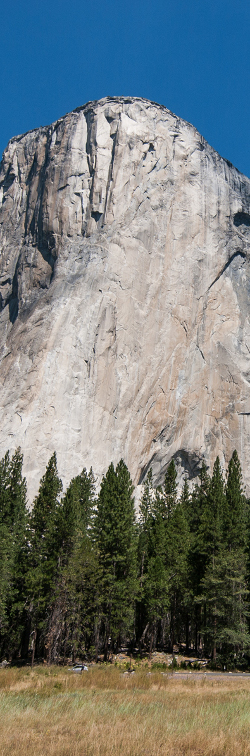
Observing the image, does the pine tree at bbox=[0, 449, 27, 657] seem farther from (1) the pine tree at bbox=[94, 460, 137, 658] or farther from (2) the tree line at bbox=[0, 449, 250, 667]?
(1) the pine tree at bbox=[94, 460, 137, 658]

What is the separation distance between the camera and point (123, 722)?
12258 millimetres

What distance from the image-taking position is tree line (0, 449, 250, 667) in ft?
110

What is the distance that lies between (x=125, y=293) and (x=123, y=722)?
Answer: 230 ft

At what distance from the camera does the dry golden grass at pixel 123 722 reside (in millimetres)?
10289

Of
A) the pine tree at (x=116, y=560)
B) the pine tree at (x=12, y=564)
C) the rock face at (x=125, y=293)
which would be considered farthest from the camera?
the rock face at (x=125, y=293)

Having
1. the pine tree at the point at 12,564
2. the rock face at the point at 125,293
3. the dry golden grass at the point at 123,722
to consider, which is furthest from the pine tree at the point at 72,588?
the rock face at the point at 125,293

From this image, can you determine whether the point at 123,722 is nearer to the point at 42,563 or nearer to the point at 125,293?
the point at 42,563

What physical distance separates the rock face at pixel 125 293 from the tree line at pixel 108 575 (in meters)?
27.6

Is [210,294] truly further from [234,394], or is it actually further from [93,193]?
[93,193]

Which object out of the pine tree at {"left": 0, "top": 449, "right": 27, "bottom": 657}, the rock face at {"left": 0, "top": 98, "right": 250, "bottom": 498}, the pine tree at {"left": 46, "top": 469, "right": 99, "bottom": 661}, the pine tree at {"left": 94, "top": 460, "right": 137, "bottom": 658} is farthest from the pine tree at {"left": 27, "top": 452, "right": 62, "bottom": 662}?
the rock face at {"left": 0, "top": 98, "right": 250, "bottom": 498}

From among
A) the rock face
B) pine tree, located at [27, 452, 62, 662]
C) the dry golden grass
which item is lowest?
the dry golden grass

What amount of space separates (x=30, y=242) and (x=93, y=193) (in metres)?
12.0

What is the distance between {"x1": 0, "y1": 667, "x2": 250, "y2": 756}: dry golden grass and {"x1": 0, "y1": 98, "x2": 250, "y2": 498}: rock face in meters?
50.4

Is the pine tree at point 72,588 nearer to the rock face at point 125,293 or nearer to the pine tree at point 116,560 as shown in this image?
the pine tree at point 116,560
